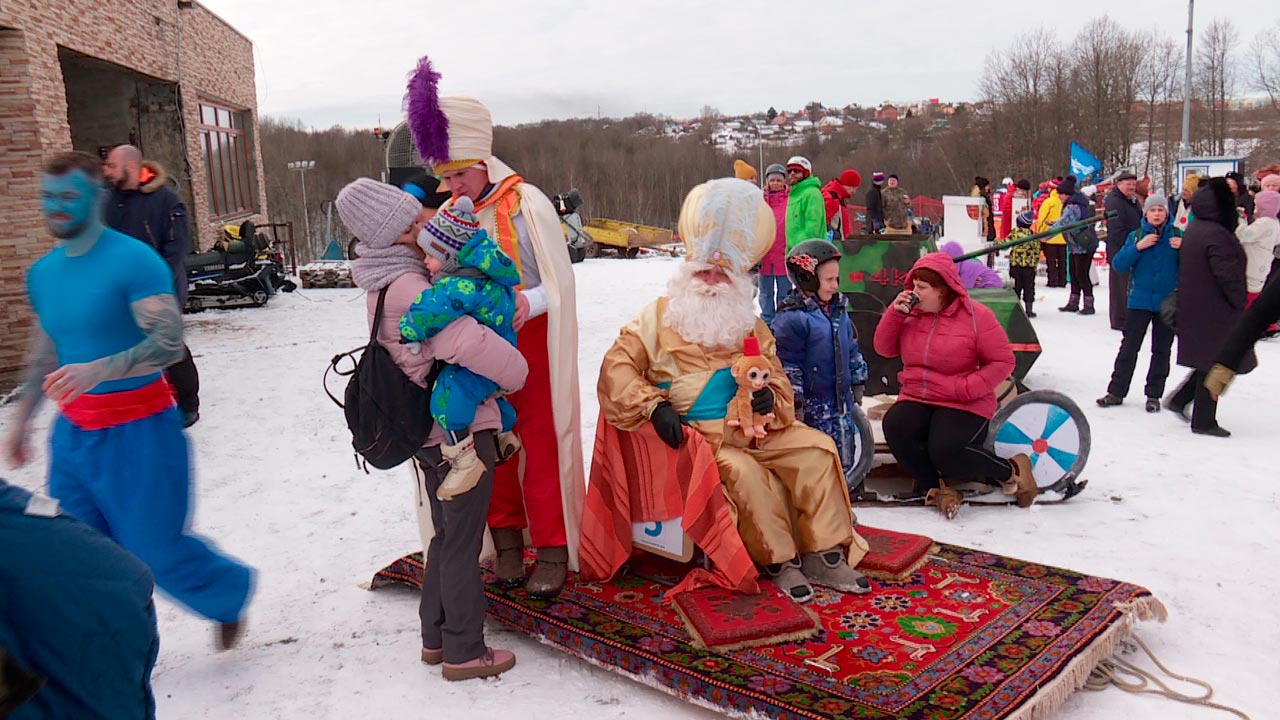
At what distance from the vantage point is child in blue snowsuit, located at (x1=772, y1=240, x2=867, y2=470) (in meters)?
4.31

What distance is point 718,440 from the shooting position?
377 cm

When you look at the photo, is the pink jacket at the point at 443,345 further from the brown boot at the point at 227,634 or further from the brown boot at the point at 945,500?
the brown boot at the point at 945,500

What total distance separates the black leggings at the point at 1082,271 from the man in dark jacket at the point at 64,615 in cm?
1201

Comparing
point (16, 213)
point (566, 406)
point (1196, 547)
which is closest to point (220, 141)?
point (16, 213)

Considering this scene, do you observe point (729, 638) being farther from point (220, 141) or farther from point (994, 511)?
point (220, 141)

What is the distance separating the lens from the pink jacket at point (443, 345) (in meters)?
2.99

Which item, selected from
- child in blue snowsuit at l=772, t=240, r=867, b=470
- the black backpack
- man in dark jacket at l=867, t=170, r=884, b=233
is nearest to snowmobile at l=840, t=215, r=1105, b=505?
child in blue snowsuit at l=772, t=240, r=867, b=470

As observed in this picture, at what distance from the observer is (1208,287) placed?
6.45 meters

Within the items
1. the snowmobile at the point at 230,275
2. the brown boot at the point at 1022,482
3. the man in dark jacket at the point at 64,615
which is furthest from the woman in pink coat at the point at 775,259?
the man in dark jacket at the point at 64,615

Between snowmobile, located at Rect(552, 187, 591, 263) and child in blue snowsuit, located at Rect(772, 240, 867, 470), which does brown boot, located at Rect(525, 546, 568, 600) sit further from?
snowmobile, located at Rect(552, 187, 591, 263)

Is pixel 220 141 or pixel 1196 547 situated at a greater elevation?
pixel 220 141

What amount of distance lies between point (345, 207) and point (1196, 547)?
3.98 meters

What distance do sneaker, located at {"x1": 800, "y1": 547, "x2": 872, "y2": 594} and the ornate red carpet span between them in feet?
0.15

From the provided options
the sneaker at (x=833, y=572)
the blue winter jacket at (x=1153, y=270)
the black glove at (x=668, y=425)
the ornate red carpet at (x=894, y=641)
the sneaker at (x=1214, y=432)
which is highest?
the blue winter jacket at (x=1153, y=270)
